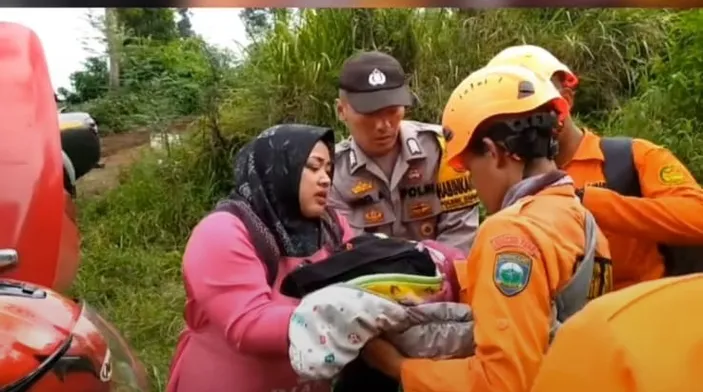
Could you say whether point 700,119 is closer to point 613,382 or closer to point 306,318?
point 306,318

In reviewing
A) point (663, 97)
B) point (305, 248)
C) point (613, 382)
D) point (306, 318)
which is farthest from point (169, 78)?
point (613, 382)

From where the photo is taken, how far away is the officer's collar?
3.18 meters

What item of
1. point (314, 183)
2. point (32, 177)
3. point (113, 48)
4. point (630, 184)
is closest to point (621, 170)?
point (630, 184)

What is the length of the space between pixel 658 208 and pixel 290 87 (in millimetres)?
4037

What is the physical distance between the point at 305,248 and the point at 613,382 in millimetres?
1469

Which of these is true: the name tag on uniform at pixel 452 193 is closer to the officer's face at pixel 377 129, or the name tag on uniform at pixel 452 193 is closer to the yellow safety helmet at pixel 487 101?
the officer's face at pixel 377 129

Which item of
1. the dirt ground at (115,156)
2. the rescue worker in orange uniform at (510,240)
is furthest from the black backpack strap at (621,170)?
the dirt ground at (115,156)

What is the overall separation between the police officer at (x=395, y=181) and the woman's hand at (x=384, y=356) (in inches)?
37.2

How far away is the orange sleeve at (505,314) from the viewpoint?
194cm

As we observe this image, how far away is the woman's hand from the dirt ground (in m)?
4.72

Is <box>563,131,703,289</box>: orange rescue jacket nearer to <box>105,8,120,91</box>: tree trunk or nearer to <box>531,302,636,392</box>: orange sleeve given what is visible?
<box>531,302,636,392</box>: orange sleeve

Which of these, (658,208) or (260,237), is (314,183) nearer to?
(260,237)


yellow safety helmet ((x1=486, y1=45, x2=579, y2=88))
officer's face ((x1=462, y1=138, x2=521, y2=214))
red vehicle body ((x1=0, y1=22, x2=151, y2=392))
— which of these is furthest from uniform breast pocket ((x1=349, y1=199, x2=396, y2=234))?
officer's face ((x1=462, y1=138, x2=521, y2=214))

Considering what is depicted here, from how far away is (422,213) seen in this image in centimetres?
317
